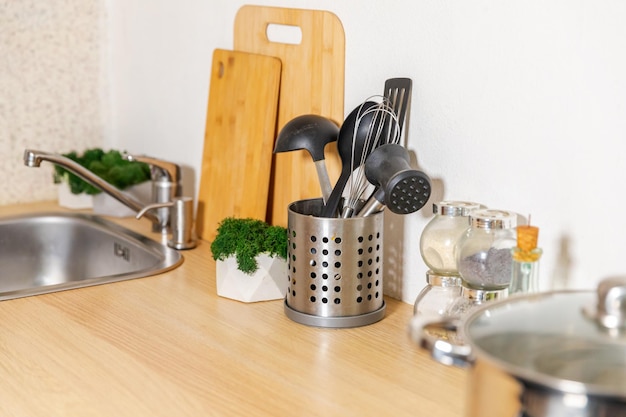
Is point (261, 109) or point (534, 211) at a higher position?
point (261, 109)

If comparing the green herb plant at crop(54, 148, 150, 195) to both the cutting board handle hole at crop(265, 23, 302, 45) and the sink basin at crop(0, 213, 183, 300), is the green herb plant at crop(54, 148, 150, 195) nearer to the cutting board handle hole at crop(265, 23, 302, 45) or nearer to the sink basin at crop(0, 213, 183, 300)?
the sink basin at crop(0, 213, 183, 300)

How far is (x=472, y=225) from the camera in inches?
40.4

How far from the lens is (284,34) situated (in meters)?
1.46

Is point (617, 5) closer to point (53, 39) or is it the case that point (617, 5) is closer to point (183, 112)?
point (183, 112)

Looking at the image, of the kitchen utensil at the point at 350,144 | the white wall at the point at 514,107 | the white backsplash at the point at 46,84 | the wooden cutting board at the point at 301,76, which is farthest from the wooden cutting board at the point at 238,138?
the white backsplash at the point at 46,84

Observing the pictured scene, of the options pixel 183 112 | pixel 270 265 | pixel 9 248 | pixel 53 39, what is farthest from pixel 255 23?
pixel 9 248

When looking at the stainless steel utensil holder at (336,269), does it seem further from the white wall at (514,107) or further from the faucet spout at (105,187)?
the faucet spout at (105,187)

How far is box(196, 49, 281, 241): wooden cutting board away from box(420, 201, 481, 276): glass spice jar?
0.42m

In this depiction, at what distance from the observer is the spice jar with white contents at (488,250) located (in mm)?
1005

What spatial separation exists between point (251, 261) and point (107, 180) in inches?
24.3

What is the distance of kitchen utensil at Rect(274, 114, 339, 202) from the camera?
1.22 m

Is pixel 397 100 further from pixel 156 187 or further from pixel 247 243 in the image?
pixel 156 187

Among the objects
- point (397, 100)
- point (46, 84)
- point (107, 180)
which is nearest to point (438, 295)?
point (397, 100)

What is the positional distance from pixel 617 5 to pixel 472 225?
0.30 meters
